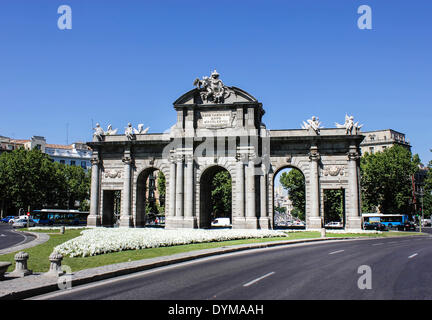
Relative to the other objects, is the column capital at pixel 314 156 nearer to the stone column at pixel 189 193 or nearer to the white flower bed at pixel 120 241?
the stone column at pixel 189 193

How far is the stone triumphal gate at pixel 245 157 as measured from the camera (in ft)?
145

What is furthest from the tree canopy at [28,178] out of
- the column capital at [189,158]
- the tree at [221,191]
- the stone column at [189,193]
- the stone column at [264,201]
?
the stone column at [264,201]

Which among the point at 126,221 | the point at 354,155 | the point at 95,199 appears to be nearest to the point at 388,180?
the point at 354,155

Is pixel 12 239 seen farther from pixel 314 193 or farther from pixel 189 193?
pixel 314 193

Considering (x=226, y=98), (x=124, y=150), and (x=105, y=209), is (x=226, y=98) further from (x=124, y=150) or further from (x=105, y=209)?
(x=105, y=209)

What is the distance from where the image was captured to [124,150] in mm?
50719

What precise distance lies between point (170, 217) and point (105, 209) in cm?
1114

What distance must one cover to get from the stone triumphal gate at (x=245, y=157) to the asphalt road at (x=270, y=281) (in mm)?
25397

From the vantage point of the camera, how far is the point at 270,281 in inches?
511

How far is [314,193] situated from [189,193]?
1445 cm

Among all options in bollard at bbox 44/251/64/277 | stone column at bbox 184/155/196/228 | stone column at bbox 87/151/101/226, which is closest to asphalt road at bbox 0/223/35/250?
stone column at bbox 87/151/101/226

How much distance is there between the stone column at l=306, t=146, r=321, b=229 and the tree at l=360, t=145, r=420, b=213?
1470 inches

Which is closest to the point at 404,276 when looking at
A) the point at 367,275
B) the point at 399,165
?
the point at 367,275

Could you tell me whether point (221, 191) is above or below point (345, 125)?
below
